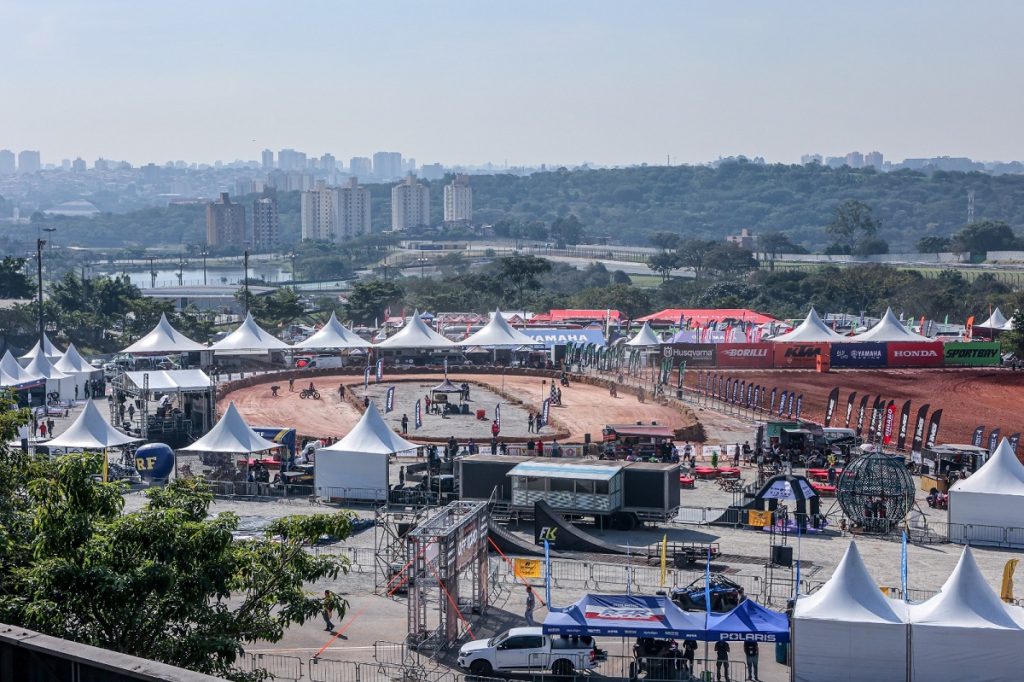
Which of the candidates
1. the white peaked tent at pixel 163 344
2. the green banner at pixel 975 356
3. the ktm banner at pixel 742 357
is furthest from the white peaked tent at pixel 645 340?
the white peaked tent at pixel 163 344

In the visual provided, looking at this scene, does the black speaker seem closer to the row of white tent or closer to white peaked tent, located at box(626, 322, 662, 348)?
the row of white tent

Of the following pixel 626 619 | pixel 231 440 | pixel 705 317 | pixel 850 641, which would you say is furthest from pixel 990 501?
pixel 705 317

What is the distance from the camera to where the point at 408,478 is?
3691cm

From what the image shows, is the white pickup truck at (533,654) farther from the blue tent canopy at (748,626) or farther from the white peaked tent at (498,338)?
the white peaked tent at (498,338)

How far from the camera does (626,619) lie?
2094 centimetres

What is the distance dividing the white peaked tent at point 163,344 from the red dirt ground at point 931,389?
2351 centimetres

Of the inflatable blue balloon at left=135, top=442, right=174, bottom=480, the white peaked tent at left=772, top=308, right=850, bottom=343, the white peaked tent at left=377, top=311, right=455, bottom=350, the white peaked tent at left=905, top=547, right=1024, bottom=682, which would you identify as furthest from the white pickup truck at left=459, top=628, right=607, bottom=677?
the white peaked tent at left=772, top=308, right=850, bottom=343

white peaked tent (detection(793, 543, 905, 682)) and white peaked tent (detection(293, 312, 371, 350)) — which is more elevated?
white peaked tent (detection(293, 312, 371, 350))

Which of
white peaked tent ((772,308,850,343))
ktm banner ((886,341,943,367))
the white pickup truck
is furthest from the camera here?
white peaked tent ((772,308,850,343))

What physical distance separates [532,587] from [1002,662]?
952cm

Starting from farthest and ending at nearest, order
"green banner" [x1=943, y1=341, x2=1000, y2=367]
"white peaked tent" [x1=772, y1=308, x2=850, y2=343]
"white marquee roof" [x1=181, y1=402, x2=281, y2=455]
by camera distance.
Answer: "white peaked tent" [x1=772, y1=308, x2=850, y2=343] → "green banner" [x1=943, y1=341, x2=1000, y2=367] → "white marquee roof" [x1=181, y1=402, x2=281, y2=455]

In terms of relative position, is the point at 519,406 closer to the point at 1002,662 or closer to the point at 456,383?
the point at 456,383

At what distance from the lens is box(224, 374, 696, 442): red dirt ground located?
50.3 metres

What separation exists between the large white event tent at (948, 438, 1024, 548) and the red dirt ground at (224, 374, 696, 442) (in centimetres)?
1790
